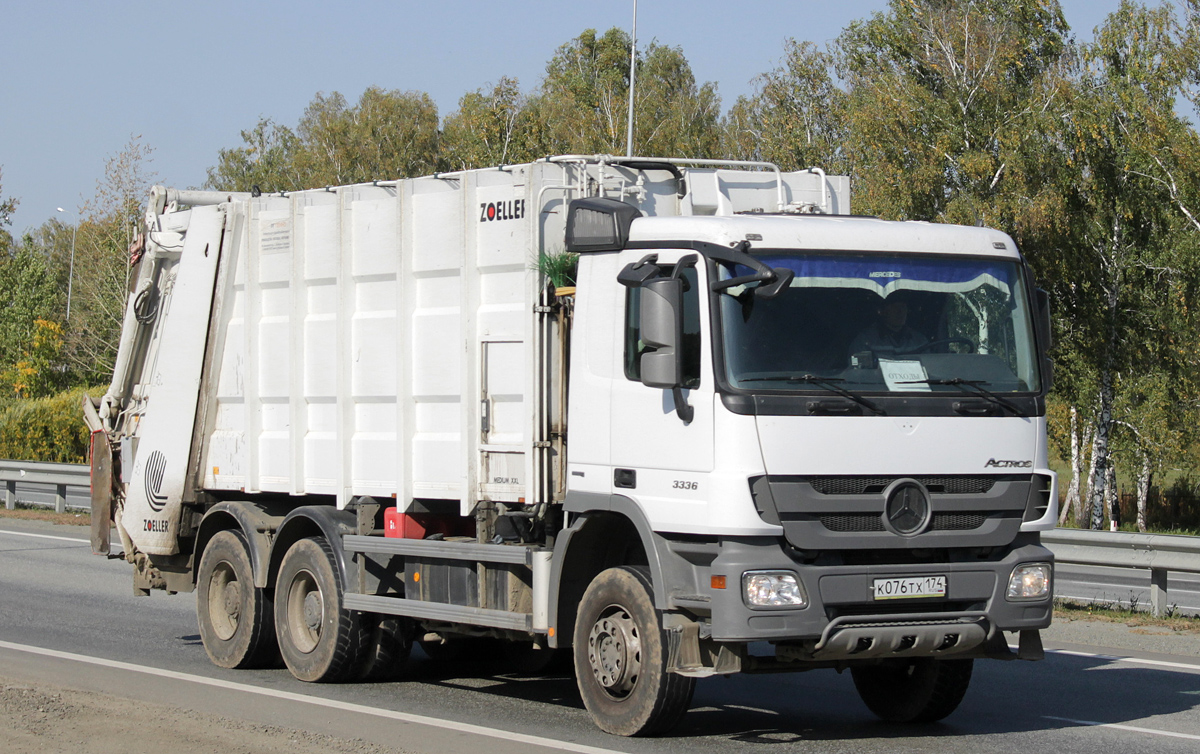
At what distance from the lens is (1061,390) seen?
1350 inches

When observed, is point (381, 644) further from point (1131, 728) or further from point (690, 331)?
point (1131, 728)

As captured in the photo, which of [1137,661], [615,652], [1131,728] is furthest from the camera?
[1137,661]

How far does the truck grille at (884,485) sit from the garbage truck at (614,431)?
0.01 m

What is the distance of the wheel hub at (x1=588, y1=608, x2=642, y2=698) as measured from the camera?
7484mm

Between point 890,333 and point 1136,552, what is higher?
point 890,333

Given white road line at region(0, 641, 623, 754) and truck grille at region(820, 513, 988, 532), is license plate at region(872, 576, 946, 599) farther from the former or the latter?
white road line at region(0, 641, 623, 754)

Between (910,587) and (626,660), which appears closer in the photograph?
(910,587)

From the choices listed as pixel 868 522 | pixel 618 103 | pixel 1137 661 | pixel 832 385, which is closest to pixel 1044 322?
pixel 832 385

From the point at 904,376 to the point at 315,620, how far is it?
4723 millimetres

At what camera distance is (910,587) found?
7.11 m

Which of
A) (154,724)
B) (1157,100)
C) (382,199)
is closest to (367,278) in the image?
(382,199)

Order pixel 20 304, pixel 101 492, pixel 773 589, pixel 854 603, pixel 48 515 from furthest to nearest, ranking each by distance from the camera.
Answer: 1. pixel 20 304
2. pixel 48 515
3. pixel 101 492
4. pixel 854 603
5. pixel 773 589

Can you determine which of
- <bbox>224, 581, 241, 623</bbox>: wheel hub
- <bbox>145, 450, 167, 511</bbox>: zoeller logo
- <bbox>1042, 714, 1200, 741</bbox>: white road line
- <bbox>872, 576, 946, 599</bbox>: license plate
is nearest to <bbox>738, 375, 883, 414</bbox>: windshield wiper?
<bbox>872, 576, 946, 599</bbox>: license plate

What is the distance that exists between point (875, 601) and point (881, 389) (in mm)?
1081
